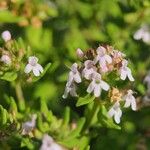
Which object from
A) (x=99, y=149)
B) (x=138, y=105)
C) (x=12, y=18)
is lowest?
(x=99, y=149)

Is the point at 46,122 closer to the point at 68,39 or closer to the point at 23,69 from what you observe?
the point at 23,69

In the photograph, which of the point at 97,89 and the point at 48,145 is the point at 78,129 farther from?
the point at 48,145

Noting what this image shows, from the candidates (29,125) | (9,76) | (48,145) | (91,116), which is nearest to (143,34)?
(91,116)

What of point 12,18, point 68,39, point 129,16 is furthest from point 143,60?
point 12,18

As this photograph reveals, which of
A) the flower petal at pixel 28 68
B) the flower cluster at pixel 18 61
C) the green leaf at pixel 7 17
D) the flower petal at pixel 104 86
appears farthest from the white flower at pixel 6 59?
Result: the green leaf at pixel 7 17

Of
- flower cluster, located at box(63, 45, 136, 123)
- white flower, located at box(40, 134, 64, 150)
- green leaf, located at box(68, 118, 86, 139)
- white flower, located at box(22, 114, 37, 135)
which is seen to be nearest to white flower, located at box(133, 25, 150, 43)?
green leaf, located at box(68, 118, 86, 139)

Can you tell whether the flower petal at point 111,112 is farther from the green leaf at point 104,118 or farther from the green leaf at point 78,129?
the green leaf at point 78,129
